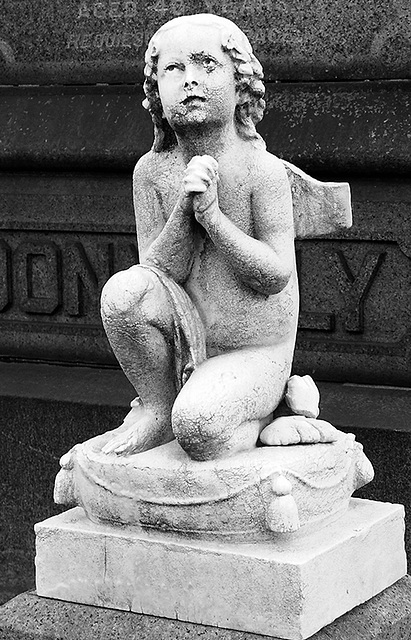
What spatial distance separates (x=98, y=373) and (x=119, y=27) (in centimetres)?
131

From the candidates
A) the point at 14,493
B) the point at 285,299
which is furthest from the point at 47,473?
the point at 285,299

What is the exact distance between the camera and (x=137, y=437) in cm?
427

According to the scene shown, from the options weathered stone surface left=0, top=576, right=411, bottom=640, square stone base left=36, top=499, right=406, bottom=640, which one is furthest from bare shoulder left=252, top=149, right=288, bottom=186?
weathered stone surface left=0, top=576, right=411, bottom=640

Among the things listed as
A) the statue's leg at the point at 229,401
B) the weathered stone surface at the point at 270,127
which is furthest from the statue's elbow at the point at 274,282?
the weathered stone surface at the point at 270,127

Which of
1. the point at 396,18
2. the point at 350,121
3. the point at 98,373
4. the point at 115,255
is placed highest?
the point at 396,18

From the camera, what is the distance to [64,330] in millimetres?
6125

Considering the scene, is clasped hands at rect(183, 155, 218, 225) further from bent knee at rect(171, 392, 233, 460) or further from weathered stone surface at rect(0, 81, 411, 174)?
weathered stone surface at rect(0, 81, 411, 174)

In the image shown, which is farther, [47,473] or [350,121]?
[47,473]

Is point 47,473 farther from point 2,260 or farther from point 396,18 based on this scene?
point 396,18

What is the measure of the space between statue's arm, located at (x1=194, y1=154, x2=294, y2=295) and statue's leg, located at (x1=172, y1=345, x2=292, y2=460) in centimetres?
20

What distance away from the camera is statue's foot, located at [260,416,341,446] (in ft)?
13.8

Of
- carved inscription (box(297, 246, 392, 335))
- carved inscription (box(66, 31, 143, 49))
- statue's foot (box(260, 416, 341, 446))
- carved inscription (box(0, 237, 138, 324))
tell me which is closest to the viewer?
statue's foot (box(260, 416, 341, 446))

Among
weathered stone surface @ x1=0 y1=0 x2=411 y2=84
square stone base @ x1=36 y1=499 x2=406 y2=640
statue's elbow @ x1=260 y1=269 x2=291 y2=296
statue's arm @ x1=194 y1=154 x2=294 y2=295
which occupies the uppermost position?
weathered stone surface @ x1=0 y1=0 x2=411 y2=84

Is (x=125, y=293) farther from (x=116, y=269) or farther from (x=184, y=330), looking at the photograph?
(x=116, y=269)
